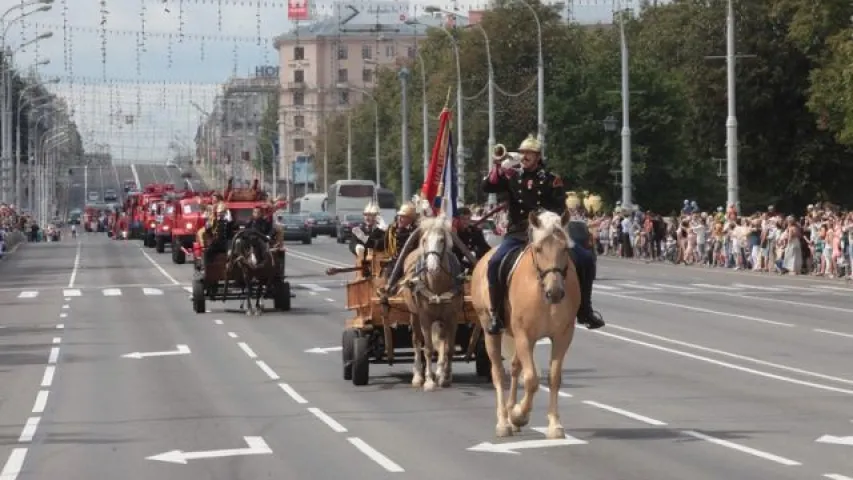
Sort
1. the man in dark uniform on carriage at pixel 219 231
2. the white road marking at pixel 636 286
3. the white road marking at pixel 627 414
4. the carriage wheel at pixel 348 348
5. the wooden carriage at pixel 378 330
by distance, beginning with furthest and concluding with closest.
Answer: the white road marking at pixel 636 286
the man in dark uniform on carriage at pixel 219 231
the carriage wheel at pixel 348 348
the wooden carriage at pixel 378 330
the white road marking at pixel 627 414

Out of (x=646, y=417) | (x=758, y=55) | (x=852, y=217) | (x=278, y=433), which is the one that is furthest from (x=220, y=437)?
(x=758, y=55)

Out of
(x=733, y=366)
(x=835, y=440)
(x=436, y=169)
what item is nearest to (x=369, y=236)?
(x=436, y=169)

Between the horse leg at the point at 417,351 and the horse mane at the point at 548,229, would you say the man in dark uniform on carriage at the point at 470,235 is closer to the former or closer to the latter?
the horse leg at the point at 417,351

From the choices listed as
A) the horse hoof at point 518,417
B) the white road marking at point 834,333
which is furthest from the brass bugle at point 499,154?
the white road marking at point 834,333

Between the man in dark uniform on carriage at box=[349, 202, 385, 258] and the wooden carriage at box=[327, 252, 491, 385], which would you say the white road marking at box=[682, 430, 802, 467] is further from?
the man in dark uniform on carriage at box=[349, 202, 385, 258]

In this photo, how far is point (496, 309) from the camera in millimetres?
18859

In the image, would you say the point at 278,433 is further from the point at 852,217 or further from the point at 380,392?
the point at 852,217

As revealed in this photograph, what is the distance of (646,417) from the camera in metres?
19.8

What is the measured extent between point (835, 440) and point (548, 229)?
2.93m

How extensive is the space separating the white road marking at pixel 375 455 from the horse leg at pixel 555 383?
1.53m

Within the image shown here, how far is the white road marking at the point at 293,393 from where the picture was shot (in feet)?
73.5

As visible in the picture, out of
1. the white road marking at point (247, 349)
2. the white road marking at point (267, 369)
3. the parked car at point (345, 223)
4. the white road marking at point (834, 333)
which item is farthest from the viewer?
the parked car at point (345, 223)

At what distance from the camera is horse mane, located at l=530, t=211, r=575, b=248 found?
699 inches

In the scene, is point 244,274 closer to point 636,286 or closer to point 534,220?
point 636,286
